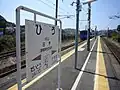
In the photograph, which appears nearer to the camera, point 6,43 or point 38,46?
point 38,46

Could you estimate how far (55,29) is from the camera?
17.3 ft

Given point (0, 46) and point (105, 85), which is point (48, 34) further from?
point (0, 46)

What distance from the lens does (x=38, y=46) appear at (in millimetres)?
3941

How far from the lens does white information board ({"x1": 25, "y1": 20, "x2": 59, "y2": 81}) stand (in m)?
3.49

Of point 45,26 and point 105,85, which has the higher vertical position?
point 45,26

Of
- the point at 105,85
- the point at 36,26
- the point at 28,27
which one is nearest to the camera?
the point at 28,27

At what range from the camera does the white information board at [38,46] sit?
349 cm

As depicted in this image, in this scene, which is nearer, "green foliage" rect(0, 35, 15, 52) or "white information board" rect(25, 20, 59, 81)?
"white information board" rect(25, 20, 59, 81)

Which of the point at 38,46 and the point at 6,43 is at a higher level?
the point at 38,46

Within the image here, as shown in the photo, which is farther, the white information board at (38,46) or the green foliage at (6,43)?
the green foliage at (6,43)

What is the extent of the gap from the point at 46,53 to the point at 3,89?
8.10 ft

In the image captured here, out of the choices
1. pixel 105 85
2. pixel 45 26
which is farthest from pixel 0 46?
pixel 45 26

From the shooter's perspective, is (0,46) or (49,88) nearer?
(49,88)

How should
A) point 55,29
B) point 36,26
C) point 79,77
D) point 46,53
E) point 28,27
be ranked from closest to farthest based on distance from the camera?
point 28,27 → point 36,26 → point 46,53 → point 55,29 → point 79,77
